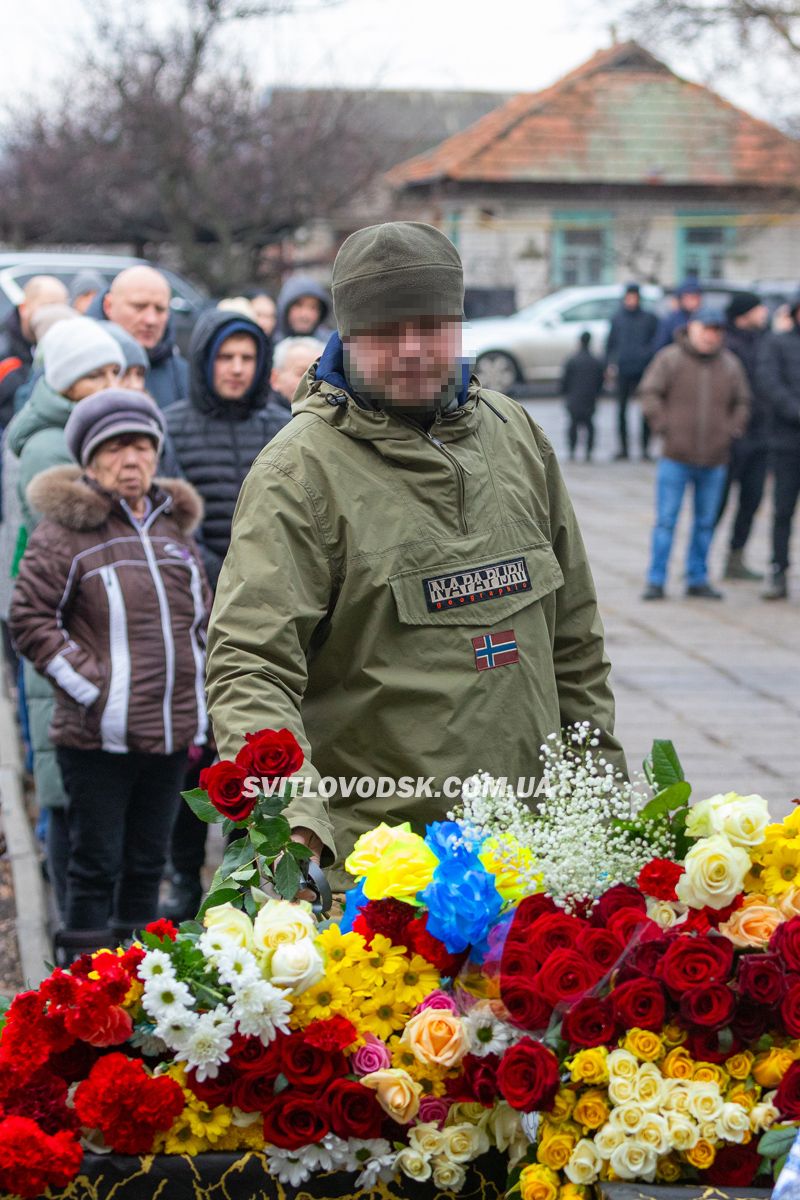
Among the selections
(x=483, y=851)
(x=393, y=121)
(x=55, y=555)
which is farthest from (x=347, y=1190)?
(x=393, y=121)

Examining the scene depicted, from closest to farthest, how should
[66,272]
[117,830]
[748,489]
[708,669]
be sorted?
[117,830], [708,669], [748,489], [66,272]

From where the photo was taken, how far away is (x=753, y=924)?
204 cm

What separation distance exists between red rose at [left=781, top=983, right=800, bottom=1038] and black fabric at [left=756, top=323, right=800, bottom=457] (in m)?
9.08

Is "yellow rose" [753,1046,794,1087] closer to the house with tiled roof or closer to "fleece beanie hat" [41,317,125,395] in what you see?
"fleece beanie hat" [41,317,125,395]

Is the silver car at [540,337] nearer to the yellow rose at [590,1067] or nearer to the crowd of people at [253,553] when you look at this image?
A: the crowd of people at [253,553]

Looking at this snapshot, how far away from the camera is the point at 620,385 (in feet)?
63.1

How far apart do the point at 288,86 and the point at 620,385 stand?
25.2 ft

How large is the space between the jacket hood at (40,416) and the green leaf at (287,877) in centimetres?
351

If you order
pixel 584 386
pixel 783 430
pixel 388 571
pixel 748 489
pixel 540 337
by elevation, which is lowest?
pixel 540 337

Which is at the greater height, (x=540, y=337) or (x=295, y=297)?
Answer: (x=295, y=297)

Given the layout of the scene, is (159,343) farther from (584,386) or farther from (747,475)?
(584,386)

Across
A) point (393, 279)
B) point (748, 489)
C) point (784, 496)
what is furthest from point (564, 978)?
point (748, 489)

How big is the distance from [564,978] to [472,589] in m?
0.85

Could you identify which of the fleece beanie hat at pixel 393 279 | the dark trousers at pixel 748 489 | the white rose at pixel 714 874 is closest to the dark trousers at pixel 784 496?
the dark trousers at pixel 748 489
